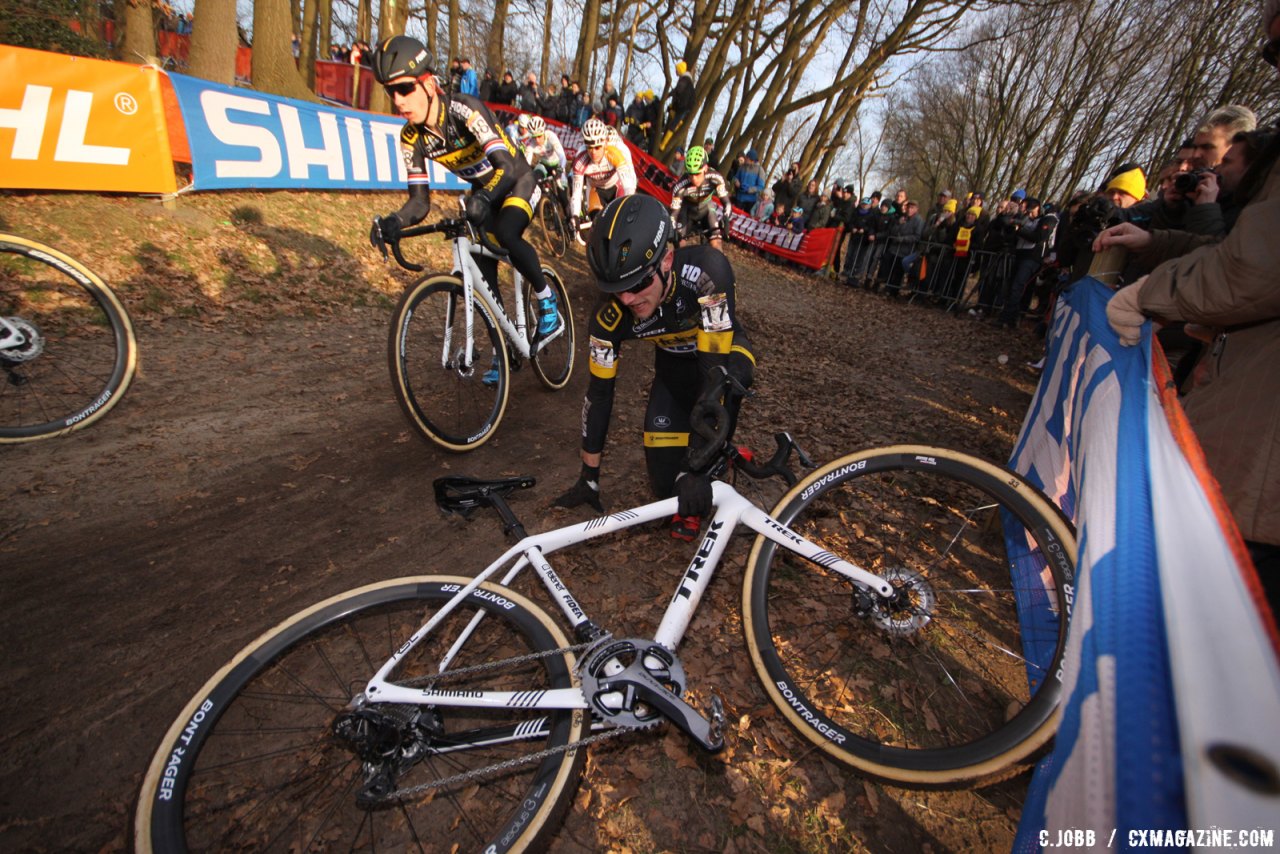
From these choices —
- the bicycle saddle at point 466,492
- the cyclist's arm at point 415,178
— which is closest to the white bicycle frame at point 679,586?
the bicycle saddle at point 466,492

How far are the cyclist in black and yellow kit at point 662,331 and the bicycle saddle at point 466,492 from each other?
0.90 metres

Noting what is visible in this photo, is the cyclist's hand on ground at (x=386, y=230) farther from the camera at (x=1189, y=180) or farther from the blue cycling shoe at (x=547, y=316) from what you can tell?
the camera at (x=1189, y=180)

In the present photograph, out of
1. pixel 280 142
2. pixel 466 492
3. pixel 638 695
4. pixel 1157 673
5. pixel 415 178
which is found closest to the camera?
pixel 1157 673

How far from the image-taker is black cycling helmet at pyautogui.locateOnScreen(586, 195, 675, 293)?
273cm

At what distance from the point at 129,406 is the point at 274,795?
3.98 meters

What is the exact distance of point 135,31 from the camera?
9016 millimetres

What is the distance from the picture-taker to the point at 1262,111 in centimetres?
1550

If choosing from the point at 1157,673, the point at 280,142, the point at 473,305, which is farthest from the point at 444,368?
the point at 280,142

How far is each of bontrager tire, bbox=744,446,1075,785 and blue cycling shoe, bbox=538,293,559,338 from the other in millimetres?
3122

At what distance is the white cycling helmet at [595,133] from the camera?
10.2m

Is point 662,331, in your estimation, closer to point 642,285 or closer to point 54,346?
point 642,285

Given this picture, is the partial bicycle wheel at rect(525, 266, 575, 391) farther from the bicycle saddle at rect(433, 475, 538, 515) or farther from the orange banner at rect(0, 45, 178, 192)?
the orange banner at rect(0, 45, 178, 192)

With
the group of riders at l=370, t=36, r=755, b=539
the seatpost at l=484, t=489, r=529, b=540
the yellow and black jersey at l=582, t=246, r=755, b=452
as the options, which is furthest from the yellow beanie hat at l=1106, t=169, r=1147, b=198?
the seatpost at l=484, t=489, r=529, b=540

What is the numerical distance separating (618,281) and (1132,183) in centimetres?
845
